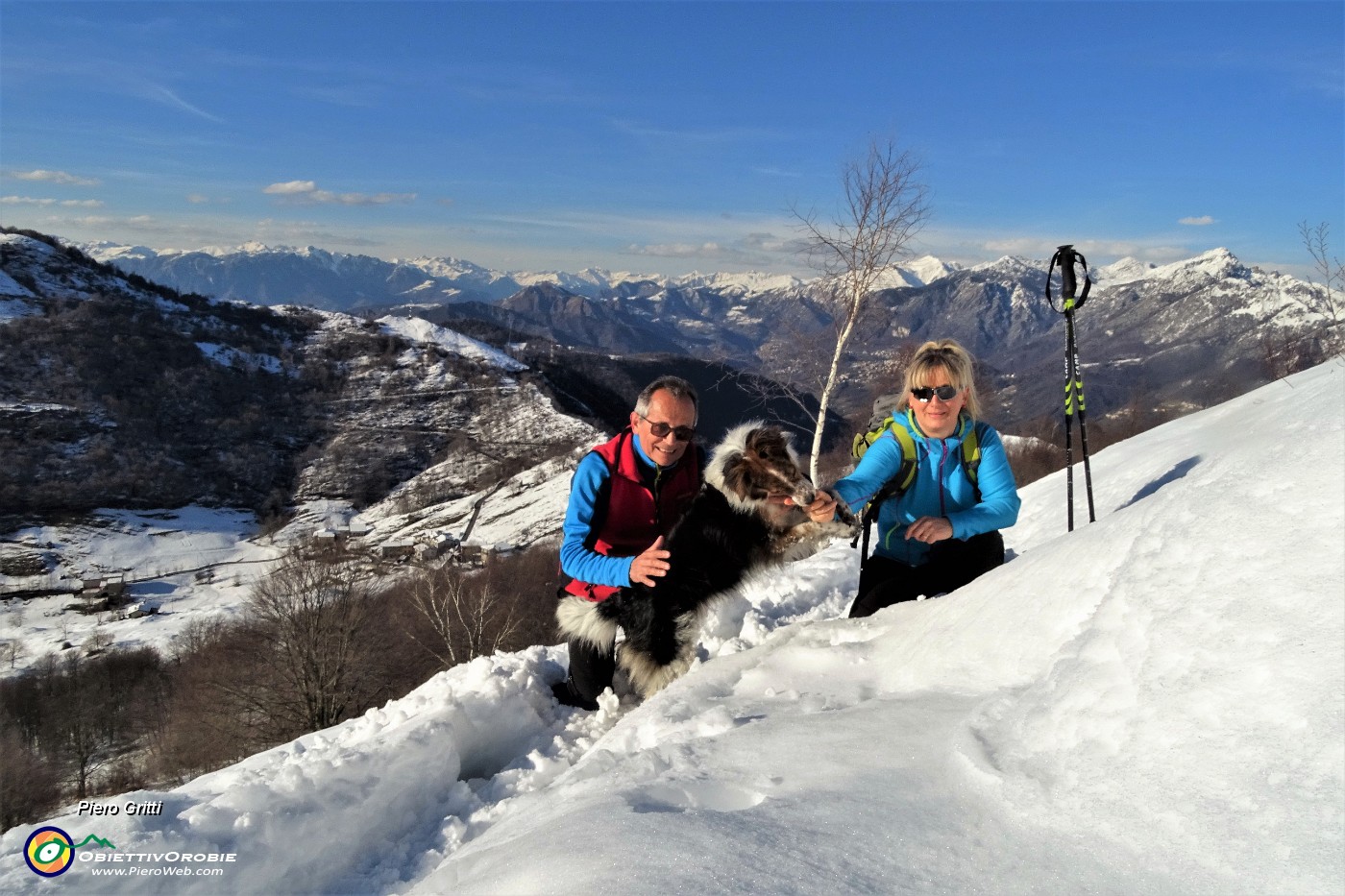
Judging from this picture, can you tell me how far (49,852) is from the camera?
2.49 m

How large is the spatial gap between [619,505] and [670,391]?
0.78 metres

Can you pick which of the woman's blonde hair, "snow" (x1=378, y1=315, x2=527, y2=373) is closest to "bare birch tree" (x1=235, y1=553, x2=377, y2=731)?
the woman's blonde hair

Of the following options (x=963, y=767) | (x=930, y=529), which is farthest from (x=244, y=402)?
(x=963, y=767)

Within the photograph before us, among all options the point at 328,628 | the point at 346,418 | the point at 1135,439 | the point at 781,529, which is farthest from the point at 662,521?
the point at 346,418

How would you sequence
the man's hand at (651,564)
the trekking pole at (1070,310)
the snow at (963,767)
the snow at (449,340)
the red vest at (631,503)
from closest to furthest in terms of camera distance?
1. the snow at (963,767)
2. the man's hand at (651,564)
3. the red vest at (631,503)
4. the trekking pole at (1070,310)
5. the snow at (449,340)

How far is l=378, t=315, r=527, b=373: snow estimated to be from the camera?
11894 centimetres

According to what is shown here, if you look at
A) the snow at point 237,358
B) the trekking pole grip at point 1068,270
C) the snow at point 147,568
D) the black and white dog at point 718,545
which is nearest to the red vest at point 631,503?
the black and white dog at point 718,545

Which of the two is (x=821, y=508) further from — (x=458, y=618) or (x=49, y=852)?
(x=458, y=618)

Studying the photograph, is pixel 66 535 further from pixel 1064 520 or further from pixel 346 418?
pixel 1064 520

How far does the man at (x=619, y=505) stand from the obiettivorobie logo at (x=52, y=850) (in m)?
2.35

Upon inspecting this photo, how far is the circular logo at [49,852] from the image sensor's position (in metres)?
2.43

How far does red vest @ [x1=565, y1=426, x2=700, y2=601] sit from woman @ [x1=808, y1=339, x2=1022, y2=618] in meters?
0.99

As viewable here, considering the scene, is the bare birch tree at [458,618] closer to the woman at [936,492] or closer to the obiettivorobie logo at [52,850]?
the woman at [936,492]

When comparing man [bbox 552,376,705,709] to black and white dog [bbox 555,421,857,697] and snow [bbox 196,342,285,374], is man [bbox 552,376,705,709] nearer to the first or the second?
black and white dog [bbox 555,421,857,697]
